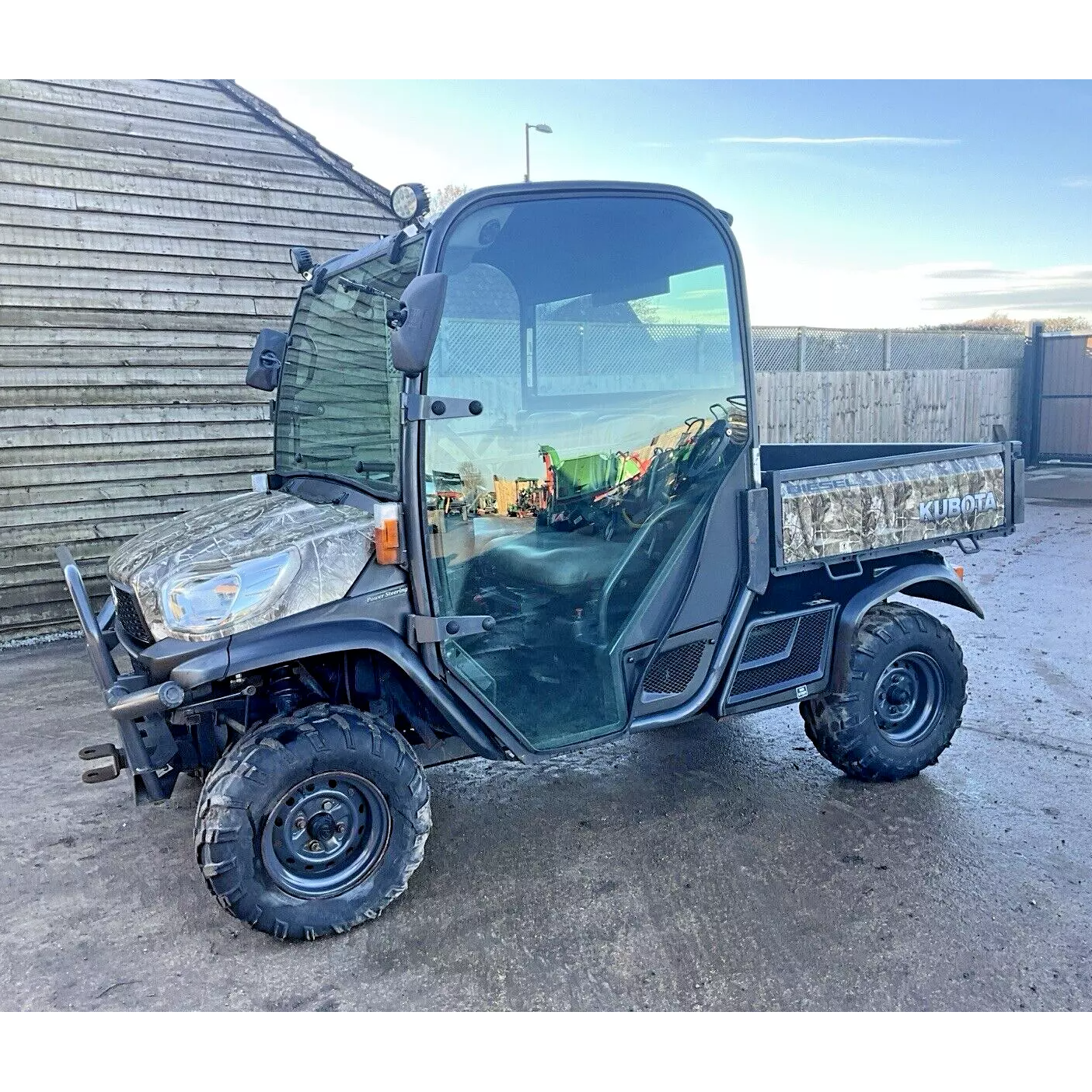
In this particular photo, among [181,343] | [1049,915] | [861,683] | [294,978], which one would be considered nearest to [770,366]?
[181,343]

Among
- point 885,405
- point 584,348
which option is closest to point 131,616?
point 584,348

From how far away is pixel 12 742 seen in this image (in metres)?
→ 4.85

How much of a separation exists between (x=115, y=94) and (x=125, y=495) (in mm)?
3221

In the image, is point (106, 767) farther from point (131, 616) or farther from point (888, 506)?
point (888, 506)

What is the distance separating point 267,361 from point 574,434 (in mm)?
1629

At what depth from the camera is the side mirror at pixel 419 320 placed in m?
2.75

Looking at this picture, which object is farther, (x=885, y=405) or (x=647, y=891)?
(x=885, y=405)

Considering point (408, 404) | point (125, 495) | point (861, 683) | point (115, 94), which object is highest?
point (115, 94)

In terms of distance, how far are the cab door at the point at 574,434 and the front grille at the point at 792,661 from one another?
292 mm

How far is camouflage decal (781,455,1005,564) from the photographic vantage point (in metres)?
3.63

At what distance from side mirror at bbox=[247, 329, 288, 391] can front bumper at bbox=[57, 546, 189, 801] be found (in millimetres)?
1283

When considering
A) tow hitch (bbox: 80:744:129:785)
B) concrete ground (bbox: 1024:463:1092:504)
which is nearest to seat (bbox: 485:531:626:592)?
tow hitch (bbox: 80:744:129:785)

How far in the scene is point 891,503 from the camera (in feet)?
12.5

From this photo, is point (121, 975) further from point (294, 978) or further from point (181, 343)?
point (181, 343)
